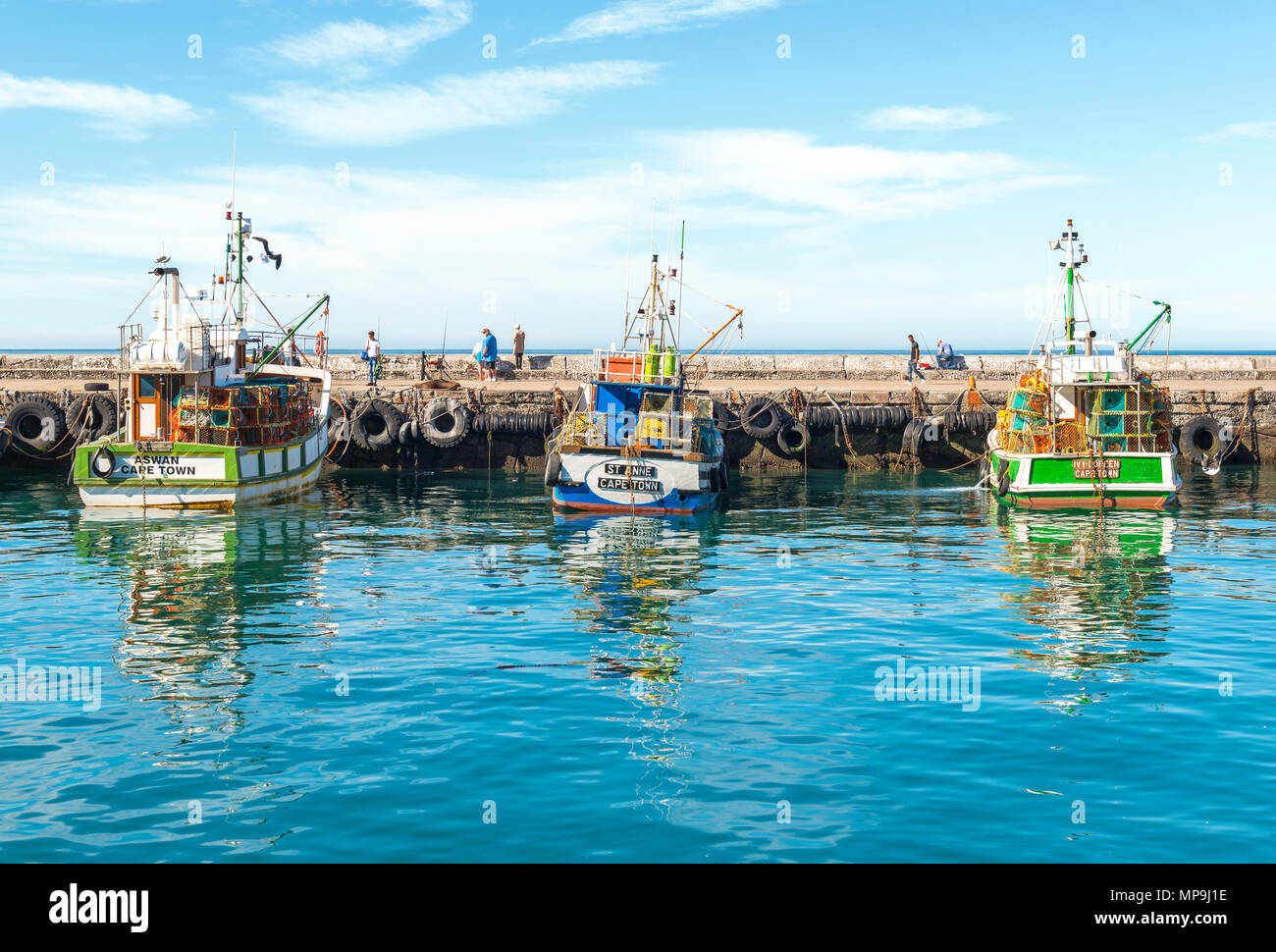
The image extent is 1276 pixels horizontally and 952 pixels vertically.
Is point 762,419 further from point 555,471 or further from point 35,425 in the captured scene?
→ point 35,425

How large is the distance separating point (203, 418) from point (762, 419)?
1974cm

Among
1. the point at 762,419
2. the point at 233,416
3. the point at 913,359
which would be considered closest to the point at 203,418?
the point at 233,416

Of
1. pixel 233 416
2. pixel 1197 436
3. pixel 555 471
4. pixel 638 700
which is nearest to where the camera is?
pixel 638 700

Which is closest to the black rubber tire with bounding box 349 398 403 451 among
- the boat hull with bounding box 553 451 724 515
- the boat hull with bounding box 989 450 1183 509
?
the boat hull with bounding box 553 451 724 515

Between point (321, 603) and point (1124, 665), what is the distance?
12.4m

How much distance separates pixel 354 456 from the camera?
4128 cm

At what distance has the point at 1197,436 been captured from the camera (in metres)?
40.7

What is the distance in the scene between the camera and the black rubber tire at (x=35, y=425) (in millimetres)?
39156

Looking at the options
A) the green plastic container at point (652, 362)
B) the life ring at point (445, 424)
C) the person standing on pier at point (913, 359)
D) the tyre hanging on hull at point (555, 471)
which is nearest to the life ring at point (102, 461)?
the tyre hanging on hull at point (555, 471)

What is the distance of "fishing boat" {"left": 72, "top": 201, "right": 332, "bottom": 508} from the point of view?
28812 millimetres

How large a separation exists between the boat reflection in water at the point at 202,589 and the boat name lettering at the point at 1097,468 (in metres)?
19.2

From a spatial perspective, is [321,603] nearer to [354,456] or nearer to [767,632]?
[767,632]

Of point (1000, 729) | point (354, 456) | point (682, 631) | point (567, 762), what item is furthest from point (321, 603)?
point (354, 456)
